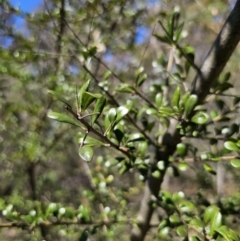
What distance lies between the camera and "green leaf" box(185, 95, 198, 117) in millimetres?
913

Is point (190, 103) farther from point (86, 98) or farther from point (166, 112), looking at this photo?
point (86, 98)

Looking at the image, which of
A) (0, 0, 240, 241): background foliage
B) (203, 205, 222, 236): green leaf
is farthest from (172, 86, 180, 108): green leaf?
(203, 205, 222, 236): green leaf

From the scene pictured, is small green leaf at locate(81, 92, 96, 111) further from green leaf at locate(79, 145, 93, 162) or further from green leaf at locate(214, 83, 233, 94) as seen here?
green leaf at locate(214, 83, 233, 94)

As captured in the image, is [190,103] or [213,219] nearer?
[213,219]

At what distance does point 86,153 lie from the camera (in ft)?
2.20

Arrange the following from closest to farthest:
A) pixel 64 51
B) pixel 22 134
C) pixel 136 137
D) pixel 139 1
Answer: pixel 136 137 → pixel 64 51 → pixel 139 1 → pixel 22 134

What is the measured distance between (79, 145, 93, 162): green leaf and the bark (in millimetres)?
392

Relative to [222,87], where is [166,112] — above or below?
below

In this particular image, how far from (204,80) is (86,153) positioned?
0.42m

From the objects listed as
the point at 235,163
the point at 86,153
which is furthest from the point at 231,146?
the point at 86,153

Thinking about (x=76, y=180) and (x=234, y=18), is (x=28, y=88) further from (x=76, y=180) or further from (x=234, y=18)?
(x=76, y=180)

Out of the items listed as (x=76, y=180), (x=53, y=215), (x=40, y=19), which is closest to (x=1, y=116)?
(x=40, y=19)

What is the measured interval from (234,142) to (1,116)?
1.59 meters

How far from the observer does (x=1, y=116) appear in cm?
220
